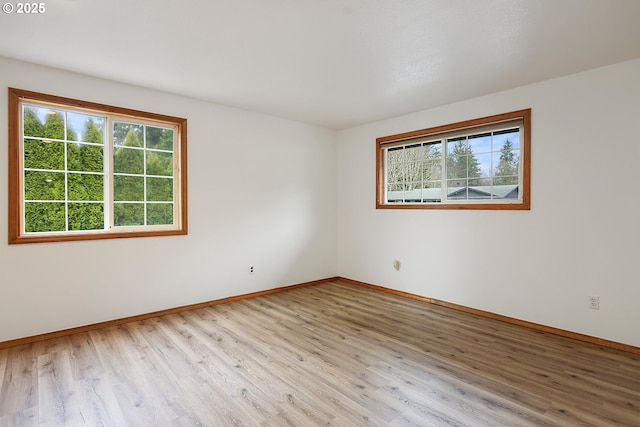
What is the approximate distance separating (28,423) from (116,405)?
43 cm

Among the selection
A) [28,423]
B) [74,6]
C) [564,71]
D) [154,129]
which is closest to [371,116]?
[564,71]

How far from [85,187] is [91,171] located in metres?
0.18

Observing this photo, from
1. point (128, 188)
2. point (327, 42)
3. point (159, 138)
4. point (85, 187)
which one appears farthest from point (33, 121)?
point (327, 42)

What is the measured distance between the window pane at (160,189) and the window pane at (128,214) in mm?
162

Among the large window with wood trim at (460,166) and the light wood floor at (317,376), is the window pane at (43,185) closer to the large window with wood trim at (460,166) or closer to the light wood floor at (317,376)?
the light wood floor at (317,376)

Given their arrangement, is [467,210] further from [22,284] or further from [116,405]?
[22,284]

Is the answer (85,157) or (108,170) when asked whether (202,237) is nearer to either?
(108,170)

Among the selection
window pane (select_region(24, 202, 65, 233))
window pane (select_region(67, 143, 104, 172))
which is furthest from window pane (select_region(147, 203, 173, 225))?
window pane (select_region(24, 202, 65, 233))

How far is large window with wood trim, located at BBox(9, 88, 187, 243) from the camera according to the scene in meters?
3.02

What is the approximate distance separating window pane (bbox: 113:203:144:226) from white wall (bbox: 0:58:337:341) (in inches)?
9.0

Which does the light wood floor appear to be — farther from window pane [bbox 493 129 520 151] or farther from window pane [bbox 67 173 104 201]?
window pane [bbox 493 129 520 151]

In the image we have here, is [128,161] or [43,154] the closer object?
[43,154]

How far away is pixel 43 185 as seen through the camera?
3.12m

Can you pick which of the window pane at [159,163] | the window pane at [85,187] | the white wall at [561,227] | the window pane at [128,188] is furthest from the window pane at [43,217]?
the white wall at [561,227]
